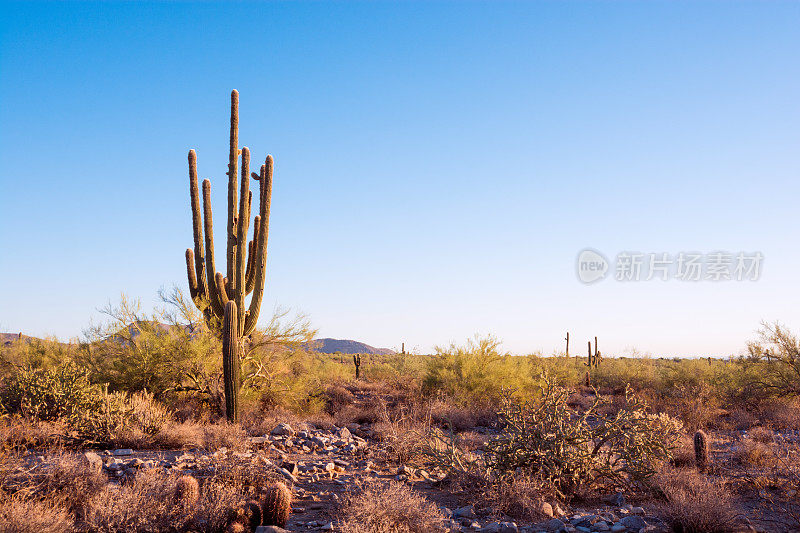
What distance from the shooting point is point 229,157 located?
44.2 feet

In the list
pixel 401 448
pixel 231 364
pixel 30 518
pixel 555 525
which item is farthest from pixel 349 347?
pixel 30 518

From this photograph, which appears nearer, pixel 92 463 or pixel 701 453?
pixel 92 463

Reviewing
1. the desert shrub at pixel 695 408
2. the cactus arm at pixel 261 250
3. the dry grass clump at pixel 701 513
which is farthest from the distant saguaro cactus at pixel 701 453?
the cactus arm at pixel 261 250

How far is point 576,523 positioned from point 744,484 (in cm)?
371

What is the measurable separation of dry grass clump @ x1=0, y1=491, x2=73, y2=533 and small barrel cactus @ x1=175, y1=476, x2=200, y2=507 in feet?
3.33

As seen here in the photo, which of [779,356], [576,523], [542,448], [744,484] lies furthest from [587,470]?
[779,356]

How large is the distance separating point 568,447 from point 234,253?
9.60 metres

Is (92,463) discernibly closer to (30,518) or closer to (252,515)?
(30,518)

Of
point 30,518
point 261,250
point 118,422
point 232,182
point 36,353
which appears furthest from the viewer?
point 36,353

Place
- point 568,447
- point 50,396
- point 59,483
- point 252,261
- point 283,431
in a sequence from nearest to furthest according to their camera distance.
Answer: point 59,483 → point 568,447 → point 50,396 → point 283,431 → point 252,261

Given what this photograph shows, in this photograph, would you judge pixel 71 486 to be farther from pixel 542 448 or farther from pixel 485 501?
pixel 542 448

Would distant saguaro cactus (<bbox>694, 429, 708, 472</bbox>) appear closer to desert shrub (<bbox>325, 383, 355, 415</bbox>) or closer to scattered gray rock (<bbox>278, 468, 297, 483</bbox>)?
scattered gray rock (<bbox>278, 468, 297, 483</bbox>)

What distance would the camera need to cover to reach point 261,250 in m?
13.6

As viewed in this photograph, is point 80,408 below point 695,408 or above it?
above
